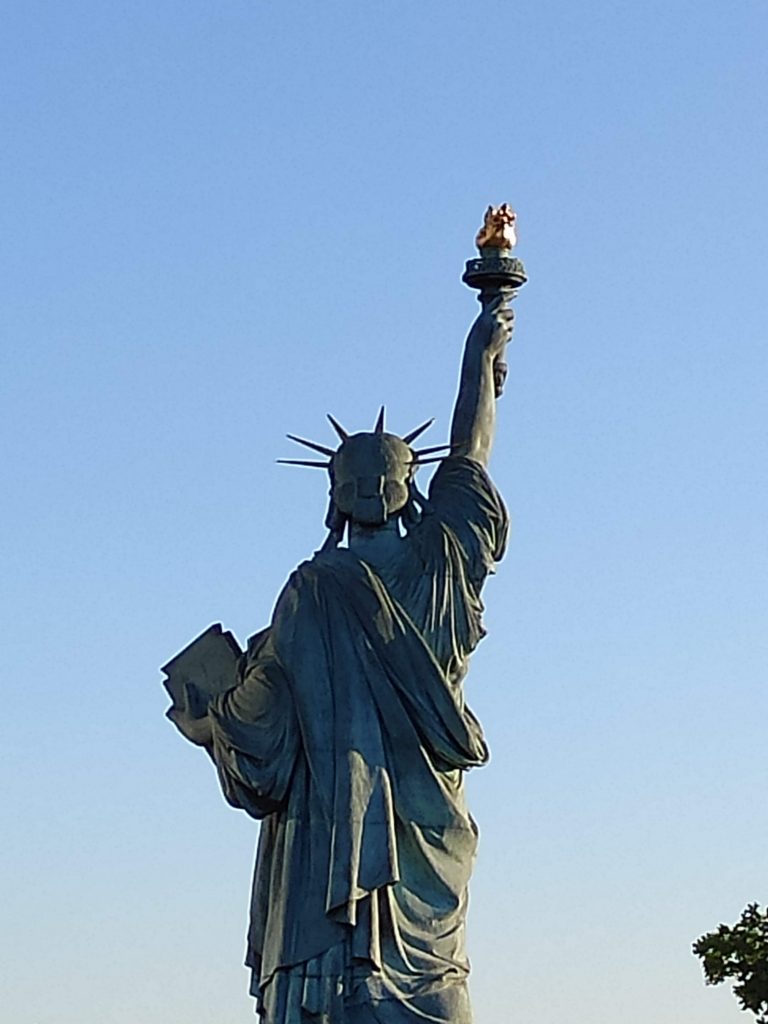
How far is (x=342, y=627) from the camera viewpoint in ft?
54.0

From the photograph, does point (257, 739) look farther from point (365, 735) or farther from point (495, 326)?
point (495, 326)

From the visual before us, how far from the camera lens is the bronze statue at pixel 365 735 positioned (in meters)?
15.8

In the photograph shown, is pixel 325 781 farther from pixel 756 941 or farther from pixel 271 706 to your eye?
pixel 756 941

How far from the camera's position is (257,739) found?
1644 cm

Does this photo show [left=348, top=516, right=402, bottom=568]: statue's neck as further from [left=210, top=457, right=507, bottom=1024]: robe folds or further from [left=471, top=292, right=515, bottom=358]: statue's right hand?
[left=471, top=292, right=515, bottom=358]: statue's right hand

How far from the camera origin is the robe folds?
→ 51.8 feet

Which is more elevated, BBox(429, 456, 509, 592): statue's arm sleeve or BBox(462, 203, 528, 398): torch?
BBox(462, 203, 528, 398): torch

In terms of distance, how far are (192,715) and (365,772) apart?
1.36 metres

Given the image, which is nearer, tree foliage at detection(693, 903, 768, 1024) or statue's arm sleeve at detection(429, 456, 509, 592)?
statue's arm sleeve at detection(429, 456, 509, 592)

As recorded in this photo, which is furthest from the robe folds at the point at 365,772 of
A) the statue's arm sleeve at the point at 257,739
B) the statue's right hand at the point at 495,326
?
the statue's right hand at the point at 495,326

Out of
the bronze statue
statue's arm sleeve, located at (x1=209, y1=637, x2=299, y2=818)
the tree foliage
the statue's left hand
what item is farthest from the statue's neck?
the tree foliage


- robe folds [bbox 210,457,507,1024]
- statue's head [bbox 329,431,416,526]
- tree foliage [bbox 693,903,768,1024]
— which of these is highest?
tree foliage [bbox 693,903,768,1024]

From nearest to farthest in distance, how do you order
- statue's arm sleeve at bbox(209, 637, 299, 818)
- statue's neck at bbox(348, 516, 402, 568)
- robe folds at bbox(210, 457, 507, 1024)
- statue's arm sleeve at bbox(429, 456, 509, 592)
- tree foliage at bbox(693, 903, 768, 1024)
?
robe folds at bbox(210, 457, 507, 1024), statue's arm sleeve at bbox(209, 637, 299, 818), statue's neck at bbox(348, 516, 402, 568), statue's arm sleeve at bbox(429, 456, 509, 592), tree foliage at bbox(693, 903, 768, 1024)

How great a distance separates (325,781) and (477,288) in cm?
355
